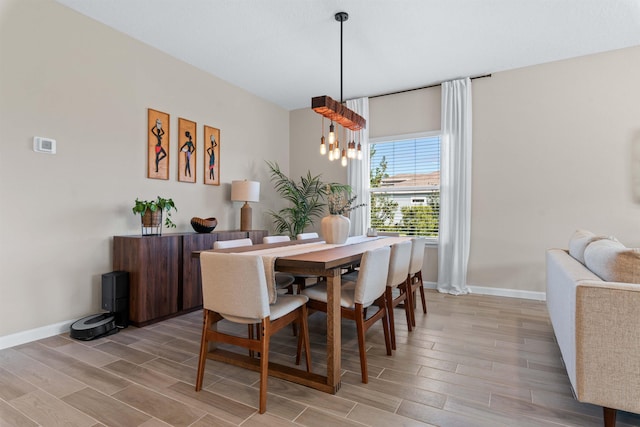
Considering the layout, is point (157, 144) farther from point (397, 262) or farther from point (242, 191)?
point (397, 262)

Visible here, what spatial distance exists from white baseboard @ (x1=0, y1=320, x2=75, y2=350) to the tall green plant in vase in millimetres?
3041

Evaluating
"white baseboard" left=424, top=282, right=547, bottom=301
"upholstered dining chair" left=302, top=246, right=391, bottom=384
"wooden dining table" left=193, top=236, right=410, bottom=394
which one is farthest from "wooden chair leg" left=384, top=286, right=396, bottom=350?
"white baseboard" left=424, top=282, right=547, bottom=301

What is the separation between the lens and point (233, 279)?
186cm

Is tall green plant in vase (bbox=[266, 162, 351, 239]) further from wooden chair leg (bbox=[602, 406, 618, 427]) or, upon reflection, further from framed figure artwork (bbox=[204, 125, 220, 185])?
wooden chair leg (bbox=[602, 406, 618, 427])

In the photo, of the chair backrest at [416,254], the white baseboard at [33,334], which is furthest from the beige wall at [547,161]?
the white baseboard at [33,334]

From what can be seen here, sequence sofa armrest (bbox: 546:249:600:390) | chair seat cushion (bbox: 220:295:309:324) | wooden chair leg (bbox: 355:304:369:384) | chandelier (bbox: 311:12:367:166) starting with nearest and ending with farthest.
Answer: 1. sofa armrest (bbox: 546:249:600:390)
2. chair seat cushion (bbox: 220:295:309:324)
3. wooden chair leg (bbox: 355:304:369:384)
4. chandelier (bbox: 311:12:367:166)

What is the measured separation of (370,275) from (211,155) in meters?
3.06

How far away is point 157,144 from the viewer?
369 centimetres

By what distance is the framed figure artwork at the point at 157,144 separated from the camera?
3.61 m

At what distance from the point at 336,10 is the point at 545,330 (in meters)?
3.42

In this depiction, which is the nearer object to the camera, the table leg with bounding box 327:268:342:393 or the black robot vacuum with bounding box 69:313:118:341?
the table leg with bounding box 327:268:342:393

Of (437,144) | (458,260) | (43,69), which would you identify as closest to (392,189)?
(437,144)

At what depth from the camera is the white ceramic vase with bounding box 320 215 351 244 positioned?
9.77ft

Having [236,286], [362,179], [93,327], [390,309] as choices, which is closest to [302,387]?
[236,286]
